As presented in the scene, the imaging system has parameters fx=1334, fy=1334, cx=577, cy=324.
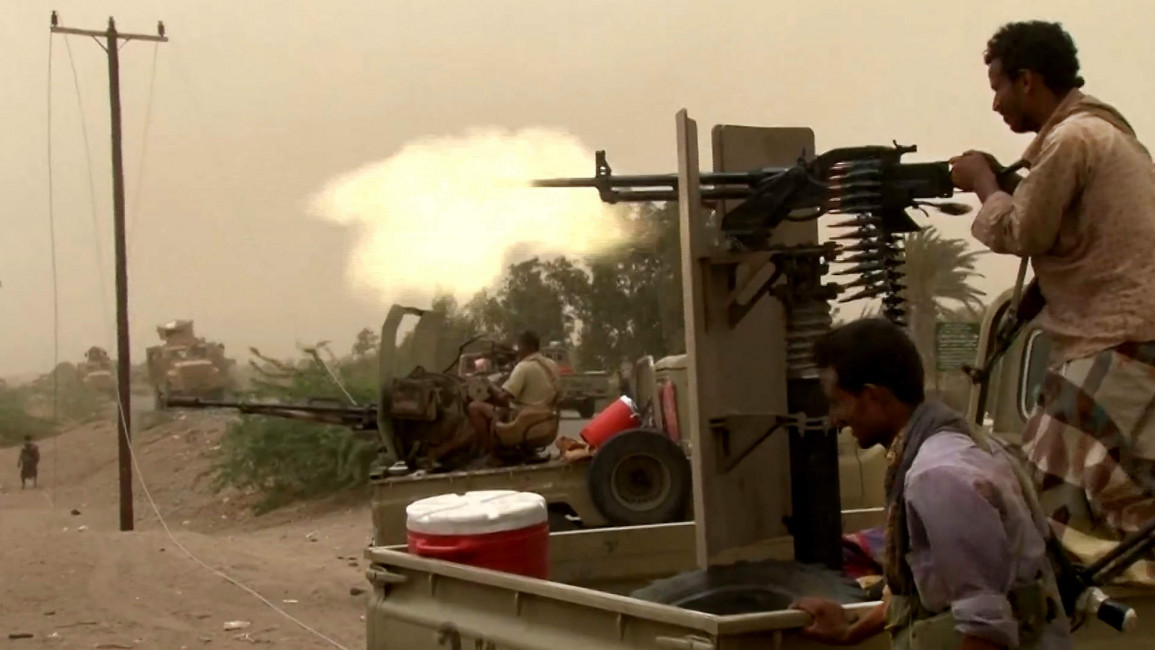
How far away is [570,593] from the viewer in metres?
3.11

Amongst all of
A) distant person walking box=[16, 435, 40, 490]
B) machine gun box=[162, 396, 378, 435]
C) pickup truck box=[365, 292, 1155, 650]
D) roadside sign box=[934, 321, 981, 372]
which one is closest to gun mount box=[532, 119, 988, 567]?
pickup truck box=[365, 292, 1155, 650]

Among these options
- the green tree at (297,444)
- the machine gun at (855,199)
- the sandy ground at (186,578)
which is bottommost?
the sandy ground at (186,578)

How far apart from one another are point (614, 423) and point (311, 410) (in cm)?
267

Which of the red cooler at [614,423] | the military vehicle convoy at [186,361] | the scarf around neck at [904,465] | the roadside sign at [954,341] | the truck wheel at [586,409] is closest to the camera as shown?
the scarf around neck at [904,465]

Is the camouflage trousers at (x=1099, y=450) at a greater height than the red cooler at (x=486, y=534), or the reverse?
the camouflage trousers at (x=1099, y=450)

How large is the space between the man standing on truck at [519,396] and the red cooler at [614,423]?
0.38 m

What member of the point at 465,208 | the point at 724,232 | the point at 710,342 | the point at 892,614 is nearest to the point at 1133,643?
the point at 892,614

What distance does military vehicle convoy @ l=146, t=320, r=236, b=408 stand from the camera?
2455 centimetres

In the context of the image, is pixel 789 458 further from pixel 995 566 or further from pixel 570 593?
pixel 995 566

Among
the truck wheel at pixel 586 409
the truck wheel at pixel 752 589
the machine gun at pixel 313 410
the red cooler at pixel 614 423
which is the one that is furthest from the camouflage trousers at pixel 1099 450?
the truck wheel at pixel 586 409

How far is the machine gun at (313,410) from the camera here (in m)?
10.9

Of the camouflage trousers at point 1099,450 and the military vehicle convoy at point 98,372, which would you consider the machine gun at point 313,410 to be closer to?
the camouflage trousers at point 1099,450

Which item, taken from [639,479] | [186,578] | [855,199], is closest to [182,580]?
[186,578]

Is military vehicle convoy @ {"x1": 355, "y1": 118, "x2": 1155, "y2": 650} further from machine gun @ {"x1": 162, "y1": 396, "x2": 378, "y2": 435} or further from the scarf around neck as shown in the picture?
machine gun @ {"x1": 162, "y1": 396, "x2": 378, "y2": 435}
